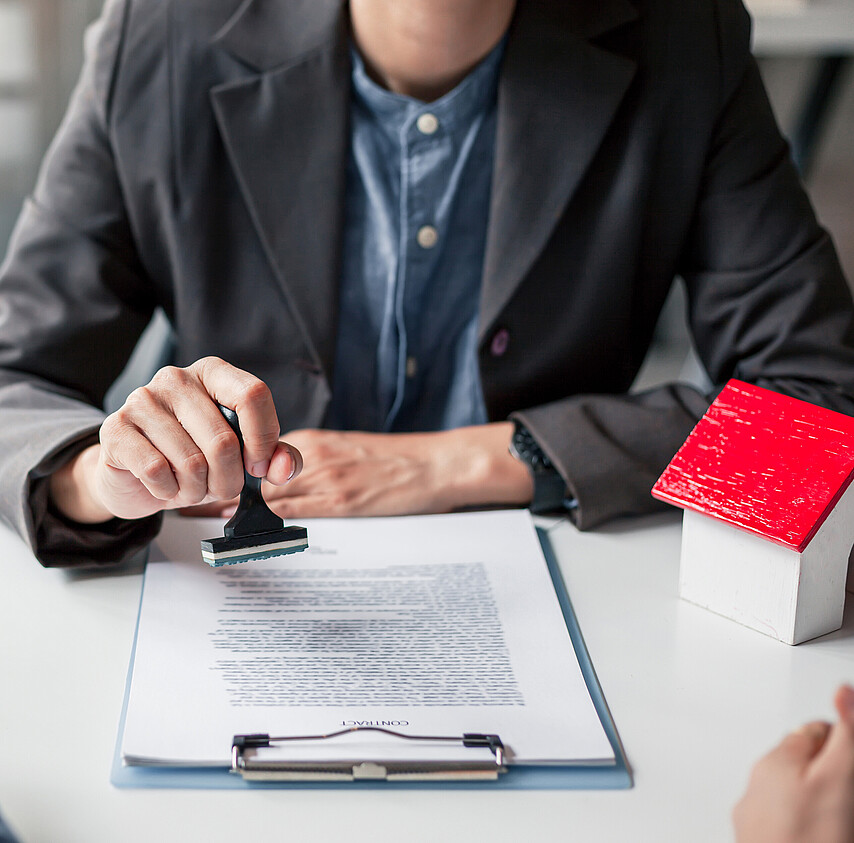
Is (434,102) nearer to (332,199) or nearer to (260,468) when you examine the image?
(332,199)

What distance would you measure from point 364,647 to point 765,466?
0.34 m

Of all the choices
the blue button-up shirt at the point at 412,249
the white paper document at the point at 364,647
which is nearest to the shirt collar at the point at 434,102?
the blue button-up shirt at the point at 412,249

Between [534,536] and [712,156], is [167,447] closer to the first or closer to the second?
[534,536]

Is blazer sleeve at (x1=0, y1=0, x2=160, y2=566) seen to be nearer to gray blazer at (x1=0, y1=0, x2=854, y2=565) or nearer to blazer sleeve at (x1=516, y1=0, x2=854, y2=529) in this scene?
gray blazer at (x1=0, y1=0, x2=854, y2=565)

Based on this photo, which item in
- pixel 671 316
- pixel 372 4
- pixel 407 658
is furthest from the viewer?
pixel 671 316

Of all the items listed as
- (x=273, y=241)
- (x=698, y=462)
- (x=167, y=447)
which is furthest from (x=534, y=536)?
(x=273, y=241)

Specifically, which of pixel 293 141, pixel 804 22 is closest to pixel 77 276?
pixel 293 141

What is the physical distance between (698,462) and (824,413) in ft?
0.34

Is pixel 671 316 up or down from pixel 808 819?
down

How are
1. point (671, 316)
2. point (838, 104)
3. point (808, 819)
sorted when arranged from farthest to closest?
point (671, 316) → point (838, 104) → point (808, 819)

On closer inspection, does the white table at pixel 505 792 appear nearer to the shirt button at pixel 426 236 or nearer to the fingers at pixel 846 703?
the fingers at pixel 846 703

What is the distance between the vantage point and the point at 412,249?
110 centimetres

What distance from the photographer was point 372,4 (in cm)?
103

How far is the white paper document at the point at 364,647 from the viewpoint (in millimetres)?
597
